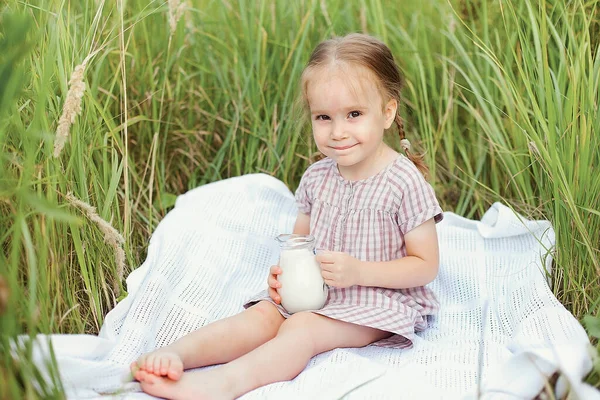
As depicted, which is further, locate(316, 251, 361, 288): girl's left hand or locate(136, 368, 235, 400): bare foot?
locate(316, 251, 361, 288): girl's left hand

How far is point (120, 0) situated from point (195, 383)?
1.17 metres

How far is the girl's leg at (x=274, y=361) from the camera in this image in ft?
5.63

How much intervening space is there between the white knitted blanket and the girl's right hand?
19 centimetres

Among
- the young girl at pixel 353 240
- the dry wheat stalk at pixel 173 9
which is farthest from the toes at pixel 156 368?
the dry wheat stalk at pixel 173 9

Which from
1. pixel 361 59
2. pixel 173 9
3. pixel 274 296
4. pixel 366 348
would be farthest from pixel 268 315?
pixel 173 9

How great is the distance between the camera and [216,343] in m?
1.93

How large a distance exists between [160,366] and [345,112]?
808 mm

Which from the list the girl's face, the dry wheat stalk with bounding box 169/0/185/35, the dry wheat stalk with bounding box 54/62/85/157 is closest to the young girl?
the girl's face

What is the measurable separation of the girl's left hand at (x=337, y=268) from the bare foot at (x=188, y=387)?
0.39m

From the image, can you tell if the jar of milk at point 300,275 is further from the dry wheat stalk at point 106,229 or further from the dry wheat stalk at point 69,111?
the dry wheat stalk at point 69,111

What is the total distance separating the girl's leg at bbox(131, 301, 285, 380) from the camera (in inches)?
68.4

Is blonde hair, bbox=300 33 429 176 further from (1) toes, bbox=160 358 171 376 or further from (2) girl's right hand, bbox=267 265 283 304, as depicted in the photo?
(1) toes, bbox=160 358 171 376

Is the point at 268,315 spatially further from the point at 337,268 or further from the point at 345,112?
the point at 345,112

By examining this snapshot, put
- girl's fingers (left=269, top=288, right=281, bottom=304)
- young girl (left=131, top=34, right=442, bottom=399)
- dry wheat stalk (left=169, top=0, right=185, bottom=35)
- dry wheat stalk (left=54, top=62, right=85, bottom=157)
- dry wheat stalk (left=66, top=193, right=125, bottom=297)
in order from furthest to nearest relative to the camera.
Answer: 1. dry wheat stalk (left=169, top=0, right=185, bottom=35)
2. girl's fingers (left=269, top=288, right=281, bottom=304)
3. young girl (left=131, top=34, right=442, bottom=399)
4. dry wheat stalk (left=66, top=193, right=125, bottom=297)
5. dry wheat stalk (left=54, top=62, right=85, bottom=157)
